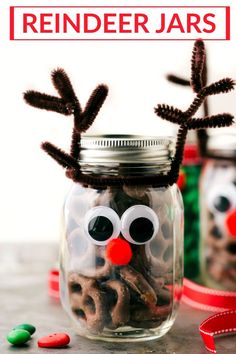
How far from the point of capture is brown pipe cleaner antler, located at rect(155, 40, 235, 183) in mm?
648

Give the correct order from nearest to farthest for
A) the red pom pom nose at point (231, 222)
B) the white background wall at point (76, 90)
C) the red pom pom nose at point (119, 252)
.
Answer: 1. the red pom pom nose at point (119, 252)
2. the red pom pom nose at point (231, 222)
3. the white background wall at point (76, 90)

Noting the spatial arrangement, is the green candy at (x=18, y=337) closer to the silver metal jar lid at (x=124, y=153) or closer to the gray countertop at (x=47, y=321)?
the gray countertop at (x=47, y=321)

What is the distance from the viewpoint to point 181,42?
117 cm

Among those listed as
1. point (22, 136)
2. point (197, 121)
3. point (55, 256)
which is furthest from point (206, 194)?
point (22, 136)

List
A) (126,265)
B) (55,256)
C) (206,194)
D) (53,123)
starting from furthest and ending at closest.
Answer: (53,123), (55,256), (206,194), (126,265)

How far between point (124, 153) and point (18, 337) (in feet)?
0.68

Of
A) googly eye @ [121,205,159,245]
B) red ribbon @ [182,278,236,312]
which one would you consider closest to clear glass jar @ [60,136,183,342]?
googly eye @ [121,205,159,245]

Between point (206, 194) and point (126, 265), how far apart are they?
249mm

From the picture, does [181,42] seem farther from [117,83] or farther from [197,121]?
[197,121]

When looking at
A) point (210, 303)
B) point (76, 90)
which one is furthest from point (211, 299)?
point (76, 90)

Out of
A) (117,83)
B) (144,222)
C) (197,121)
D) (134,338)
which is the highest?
(117,83)

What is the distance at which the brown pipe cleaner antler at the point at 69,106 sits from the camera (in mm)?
651

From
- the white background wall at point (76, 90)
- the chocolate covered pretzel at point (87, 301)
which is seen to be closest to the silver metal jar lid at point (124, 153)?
the chocolate covered pretzel at point (87, 301)

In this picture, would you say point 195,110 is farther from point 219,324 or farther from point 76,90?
point 76,90
